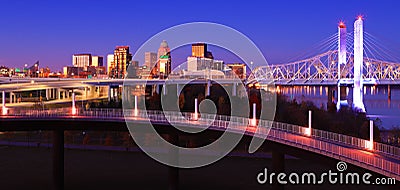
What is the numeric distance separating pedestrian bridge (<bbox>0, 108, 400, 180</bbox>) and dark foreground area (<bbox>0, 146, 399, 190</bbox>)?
3908 mm

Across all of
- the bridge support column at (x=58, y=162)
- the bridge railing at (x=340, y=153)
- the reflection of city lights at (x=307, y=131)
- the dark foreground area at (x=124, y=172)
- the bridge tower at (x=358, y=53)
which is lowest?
the dark foreground area at (x=124, y=172)

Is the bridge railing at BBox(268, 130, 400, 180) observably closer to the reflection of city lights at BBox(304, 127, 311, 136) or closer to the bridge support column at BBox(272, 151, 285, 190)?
the reflection of city lights at BBox(304, 127, 311, 136)

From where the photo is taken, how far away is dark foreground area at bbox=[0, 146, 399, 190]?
27.1 metres

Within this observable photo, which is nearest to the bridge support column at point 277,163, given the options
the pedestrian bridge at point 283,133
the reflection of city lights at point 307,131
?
the pedestrian bridge at point 283,133

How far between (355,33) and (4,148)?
216 ft

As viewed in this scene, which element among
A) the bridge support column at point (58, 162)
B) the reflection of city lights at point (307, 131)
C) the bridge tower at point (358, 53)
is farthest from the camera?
the bridge tower at point (358, 53)

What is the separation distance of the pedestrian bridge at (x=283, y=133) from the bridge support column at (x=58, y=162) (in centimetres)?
124

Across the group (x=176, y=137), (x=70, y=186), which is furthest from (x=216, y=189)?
(x=70, y=186)

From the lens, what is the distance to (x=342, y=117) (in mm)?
46969

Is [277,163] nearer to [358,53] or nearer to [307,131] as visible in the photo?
[307,131]

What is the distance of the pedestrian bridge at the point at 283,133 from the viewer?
579 inches

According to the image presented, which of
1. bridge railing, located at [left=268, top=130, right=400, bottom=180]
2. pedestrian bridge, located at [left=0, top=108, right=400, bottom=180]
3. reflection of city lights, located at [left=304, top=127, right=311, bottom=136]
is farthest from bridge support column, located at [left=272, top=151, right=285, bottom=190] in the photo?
reflection of city lights, located at [left=304, top=127, right=311, bottom=136]

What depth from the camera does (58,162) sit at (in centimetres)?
2611

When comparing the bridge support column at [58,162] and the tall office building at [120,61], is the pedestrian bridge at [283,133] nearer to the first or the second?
the bridge support column at [58,162]
